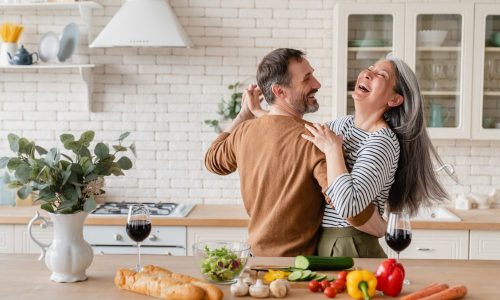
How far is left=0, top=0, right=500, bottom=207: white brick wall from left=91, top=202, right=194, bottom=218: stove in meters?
0.19

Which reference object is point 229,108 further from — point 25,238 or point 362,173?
point 362,173

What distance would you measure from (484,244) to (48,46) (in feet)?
10.5

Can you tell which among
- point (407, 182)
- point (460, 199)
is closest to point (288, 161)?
point (407, 182)

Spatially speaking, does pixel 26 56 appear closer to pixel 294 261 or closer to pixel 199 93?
pixel 199 93

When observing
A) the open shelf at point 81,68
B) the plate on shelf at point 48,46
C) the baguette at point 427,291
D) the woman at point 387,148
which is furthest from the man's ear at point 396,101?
the plate on shelf at point 48,46

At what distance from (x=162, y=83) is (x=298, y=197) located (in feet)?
8.09

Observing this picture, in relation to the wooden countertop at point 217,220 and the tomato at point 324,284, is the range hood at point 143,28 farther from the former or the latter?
the tomato at point 324,284

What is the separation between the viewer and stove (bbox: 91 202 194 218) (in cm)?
429

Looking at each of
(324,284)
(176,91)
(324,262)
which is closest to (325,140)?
(324,262)

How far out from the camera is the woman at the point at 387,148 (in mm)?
2676

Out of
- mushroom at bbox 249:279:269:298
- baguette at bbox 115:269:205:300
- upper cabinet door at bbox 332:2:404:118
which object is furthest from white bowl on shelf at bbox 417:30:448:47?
baguette at bbox 115:269:205:300

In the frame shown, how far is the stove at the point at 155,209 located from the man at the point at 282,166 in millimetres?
1560

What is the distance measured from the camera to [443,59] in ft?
14.5

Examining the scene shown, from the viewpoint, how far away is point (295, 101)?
278cm
